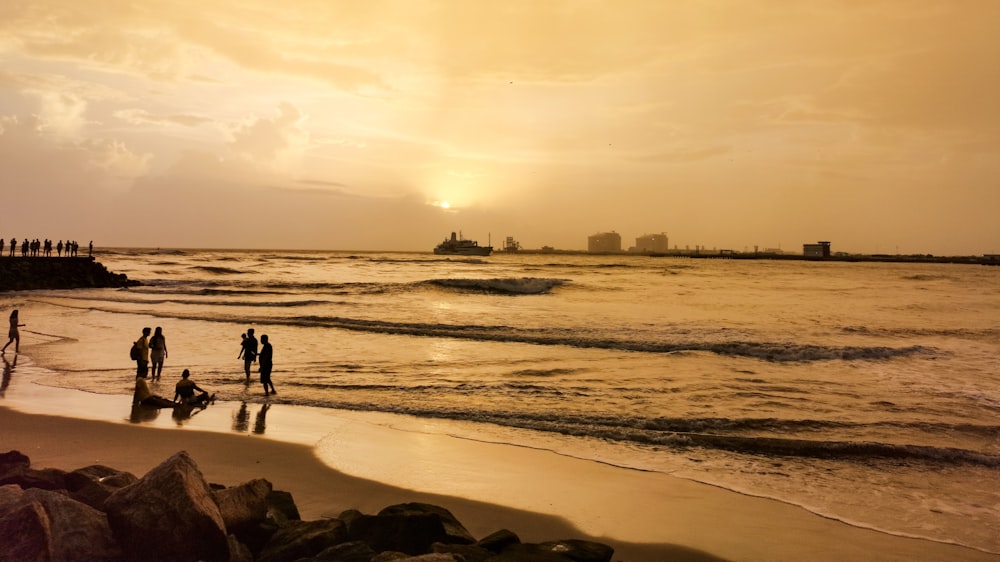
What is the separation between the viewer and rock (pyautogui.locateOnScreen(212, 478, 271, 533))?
6.18 metres

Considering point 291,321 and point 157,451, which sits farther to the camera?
point 291,321

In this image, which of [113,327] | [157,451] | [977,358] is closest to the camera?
[157,451]

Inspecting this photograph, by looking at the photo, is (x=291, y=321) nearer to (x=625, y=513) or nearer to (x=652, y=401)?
(x=652, y=401)

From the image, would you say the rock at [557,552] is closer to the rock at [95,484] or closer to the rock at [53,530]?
the rock at [53,530]

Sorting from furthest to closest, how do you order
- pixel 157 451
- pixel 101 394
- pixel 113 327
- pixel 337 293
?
1. pixel 337 293
2. pixel 113 327
3. pixel 101 394
4. pixel 157 451

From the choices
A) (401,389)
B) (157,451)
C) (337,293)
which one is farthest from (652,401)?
(337,293)

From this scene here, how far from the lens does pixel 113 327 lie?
96.5 ft

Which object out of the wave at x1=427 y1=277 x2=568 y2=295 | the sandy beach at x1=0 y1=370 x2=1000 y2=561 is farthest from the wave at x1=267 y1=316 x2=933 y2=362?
the wave at x1=427 y1=277 x2=568 y2=295

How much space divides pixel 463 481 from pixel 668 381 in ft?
34.2

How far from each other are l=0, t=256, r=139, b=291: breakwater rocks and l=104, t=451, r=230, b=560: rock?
5792 cm

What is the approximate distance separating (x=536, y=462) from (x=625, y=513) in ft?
8.51

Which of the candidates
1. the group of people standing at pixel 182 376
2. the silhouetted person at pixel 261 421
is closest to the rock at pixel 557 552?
the silhouetted person at pixel 261 421

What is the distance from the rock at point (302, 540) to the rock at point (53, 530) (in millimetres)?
1316

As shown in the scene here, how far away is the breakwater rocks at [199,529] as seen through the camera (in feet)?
17.2
